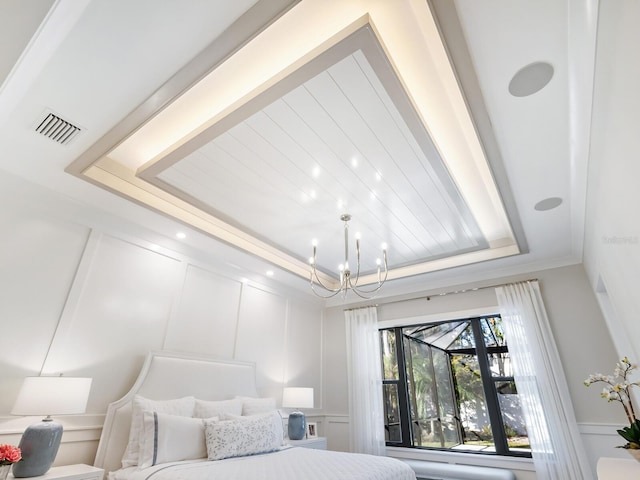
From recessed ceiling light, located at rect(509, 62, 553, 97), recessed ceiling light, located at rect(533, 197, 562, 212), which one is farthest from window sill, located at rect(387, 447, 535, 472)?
recessed ceiling light, located at rect(509, 62, 553, 97)

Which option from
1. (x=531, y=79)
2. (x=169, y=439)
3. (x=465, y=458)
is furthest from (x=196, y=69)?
(x=465, y=458)

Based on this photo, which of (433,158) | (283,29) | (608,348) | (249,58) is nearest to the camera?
(283,29)

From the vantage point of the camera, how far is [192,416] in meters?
2.92

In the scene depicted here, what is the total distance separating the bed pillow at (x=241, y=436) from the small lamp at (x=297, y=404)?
30.7 inches

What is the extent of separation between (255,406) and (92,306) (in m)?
1.84

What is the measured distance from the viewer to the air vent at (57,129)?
2.01 m

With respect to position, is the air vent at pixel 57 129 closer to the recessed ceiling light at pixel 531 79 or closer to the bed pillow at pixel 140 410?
the bed pillow at pixel 140 410

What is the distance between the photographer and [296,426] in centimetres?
382

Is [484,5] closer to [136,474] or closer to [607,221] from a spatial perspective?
[607,221]

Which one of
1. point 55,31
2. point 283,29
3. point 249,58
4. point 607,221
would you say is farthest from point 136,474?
point 607,221

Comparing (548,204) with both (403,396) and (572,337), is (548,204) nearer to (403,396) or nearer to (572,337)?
(572,337)

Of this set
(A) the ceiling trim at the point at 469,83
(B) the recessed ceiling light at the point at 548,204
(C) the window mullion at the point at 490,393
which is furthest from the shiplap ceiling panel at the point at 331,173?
(C) the window mullion at the point at 490,393

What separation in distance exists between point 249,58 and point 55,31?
874 millimetres

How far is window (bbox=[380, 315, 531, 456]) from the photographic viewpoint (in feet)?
12.8
